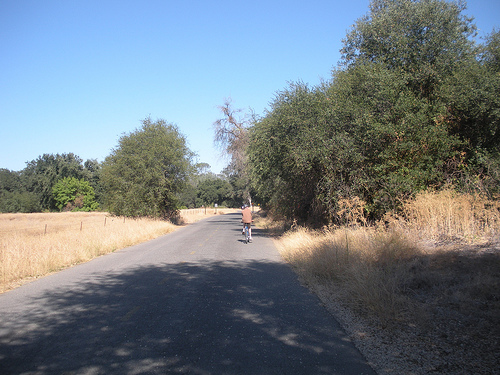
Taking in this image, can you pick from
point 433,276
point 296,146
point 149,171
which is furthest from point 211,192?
point 433,276

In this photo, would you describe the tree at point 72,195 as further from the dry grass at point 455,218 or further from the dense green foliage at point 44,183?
the dry grass at point 455,218

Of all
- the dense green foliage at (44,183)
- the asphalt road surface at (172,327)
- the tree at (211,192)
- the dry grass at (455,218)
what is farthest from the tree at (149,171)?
the tree at (211,192)

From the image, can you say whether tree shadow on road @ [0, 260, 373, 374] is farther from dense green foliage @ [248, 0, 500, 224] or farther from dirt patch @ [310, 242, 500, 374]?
dense green foliage @ [248, 0, 500, 224]

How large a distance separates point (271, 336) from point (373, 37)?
1573cm

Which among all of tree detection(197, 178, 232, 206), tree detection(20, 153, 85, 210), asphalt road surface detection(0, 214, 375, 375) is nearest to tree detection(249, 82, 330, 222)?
asphalt road surface detection(0, 214, 375, 375)

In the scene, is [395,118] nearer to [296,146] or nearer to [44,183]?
[296,146]

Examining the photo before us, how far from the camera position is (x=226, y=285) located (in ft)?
26.1

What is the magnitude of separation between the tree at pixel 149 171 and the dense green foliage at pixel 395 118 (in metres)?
19.2

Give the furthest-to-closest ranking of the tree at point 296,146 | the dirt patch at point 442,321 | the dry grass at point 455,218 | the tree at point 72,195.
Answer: the tree at point 72,195, the tree at point 296,146, the dry grass at point 455,218, the dirt patch at point 442,321

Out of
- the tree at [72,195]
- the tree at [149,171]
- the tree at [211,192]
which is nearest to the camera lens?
the tree at [149,171]

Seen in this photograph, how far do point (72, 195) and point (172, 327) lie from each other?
3614 inches

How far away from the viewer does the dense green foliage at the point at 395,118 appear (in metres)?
12.1

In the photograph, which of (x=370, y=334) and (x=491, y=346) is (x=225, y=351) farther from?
(x=491, y=346)

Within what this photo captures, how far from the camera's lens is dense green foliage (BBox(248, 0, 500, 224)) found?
12.1m
